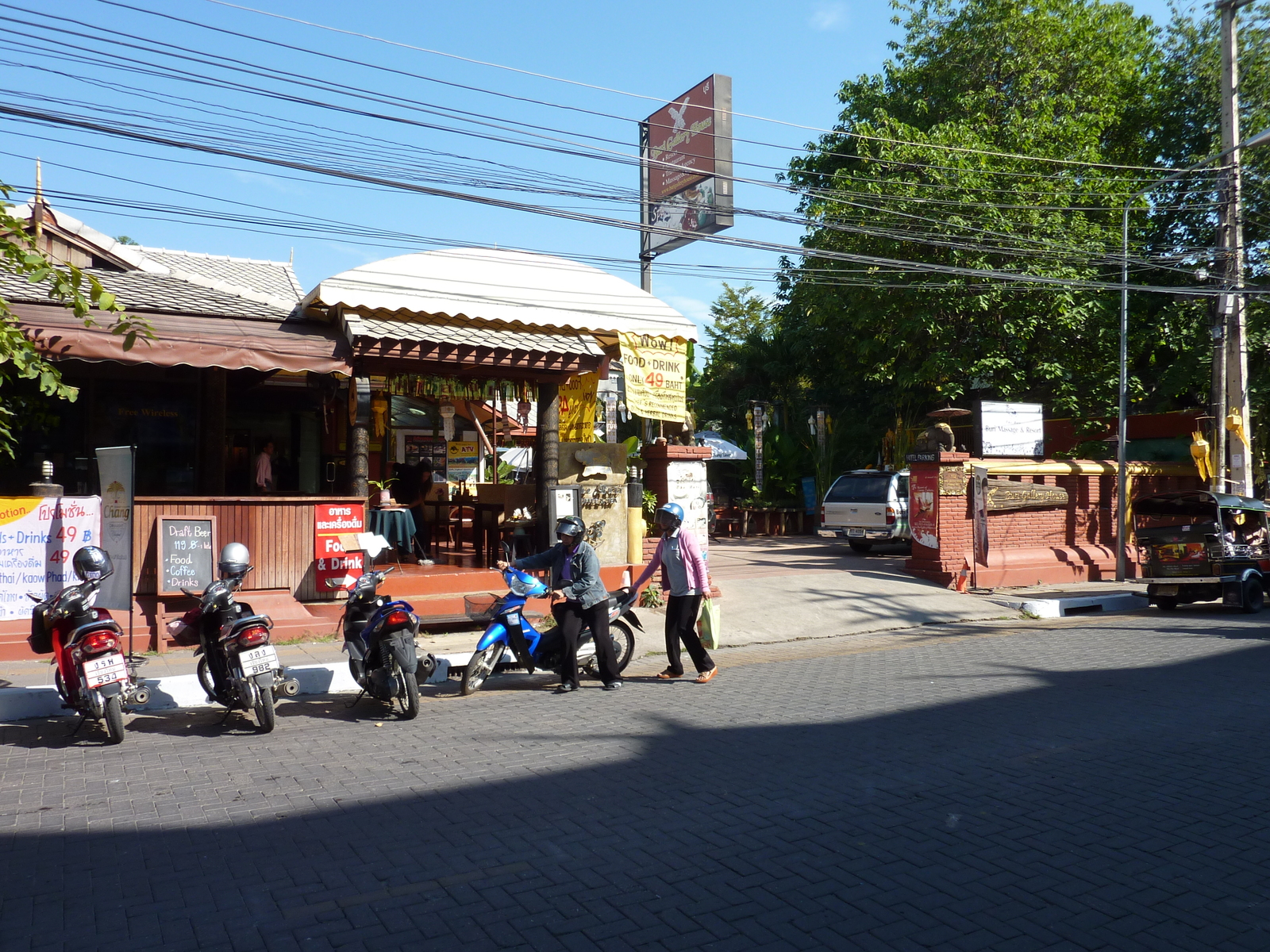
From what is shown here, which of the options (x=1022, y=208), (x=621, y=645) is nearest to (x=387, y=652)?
(x=621, y=645)

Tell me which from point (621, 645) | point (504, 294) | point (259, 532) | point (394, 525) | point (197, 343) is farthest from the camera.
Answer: point (394, 525)

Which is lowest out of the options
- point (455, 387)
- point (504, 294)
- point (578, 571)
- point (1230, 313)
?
point (578, 571)

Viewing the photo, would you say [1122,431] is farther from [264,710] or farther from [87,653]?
[87,653]

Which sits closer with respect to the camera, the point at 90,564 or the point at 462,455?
the point at 90,564

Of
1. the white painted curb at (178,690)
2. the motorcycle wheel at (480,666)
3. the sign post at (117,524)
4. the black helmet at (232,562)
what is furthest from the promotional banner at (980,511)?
the sign post at (117,524)

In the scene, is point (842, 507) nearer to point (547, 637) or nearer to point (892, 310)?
point (892, 310)

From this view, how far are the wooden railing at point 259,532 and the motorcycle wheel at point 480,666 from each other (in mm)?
3520

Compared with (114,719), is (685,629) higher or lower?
higher

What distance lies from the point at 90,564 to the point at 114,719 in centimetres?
121

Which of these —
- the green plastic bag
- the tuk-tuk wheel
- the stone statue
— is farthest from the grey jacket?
the tuk-tuk wheel

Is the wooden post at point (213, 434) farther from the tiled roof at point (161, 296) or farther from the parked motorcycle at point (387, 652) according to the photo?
the parked motorcycle at point (387, 652)

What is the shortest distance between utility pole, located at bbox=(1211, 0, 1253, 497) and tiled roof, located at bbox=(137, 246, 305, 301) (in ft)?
56.3

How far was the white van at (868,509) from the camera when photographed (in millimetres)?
21078

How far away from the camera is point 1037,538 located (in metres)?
18.1
